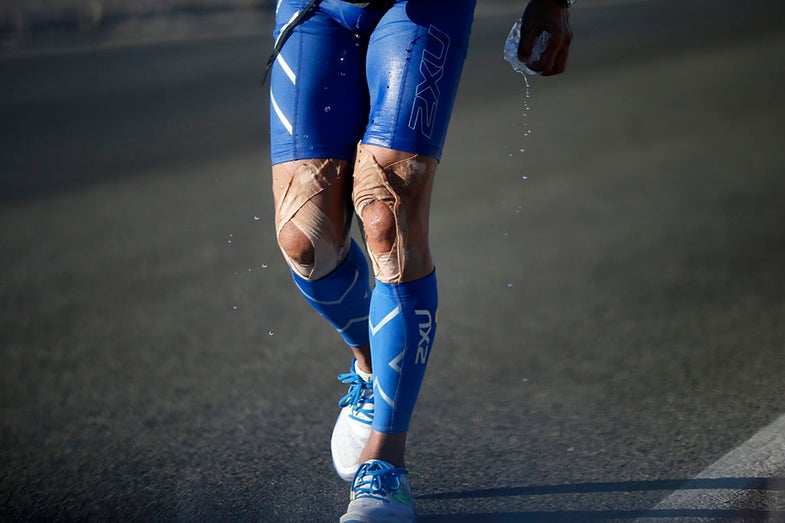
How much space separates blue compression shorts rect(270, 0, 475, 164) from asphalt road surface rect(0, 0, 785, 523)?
0.96 m

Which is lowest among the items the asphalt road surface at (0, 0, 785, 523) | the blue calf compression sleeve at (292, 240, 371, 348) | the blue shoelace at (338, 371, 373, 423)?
the asphalt road surface at (0, 0, 785, 523)

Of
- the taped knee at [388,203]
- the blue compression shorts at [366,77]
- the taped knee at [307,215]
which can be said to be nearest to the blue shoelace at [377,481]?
the taped knee at [388,203]

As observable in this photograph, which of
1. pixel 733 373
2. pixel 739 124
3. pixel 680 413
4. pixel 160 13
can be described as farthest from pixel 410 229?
pixel 160 13

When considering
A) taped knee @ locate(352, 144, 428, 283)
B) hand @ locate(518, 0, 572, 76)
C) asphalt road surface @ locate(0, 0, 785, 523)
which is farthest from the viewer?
asphalt road surface @ locate(0, 0, 785, 523)

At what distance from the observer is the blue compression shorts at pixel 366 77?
8.13ft

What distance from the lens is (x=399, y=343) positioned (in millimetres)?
2533

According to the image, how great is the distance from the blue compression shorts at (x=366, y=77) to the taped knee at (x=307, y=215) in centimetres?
4

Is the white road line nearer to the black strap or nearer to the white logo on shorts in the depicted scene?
the white logo on shorts

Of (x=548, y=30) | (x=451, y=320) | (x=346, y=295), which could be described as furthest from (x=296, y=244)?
(x=451, y=320)

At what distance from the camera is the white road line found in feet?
8.36

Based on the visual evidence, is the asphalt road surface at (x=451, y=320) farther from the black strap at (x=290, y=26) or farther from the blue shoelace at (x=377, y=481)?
the black strap at (x=290, y=26)

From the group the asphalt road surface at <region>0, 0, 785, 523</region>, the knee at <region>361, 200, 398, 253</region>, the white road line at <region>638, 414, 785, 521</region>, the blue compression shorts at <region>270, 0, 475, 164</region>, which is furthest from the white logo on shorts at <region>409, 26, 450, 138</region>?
the white road line at <region>638, 414, 785, 521</region>

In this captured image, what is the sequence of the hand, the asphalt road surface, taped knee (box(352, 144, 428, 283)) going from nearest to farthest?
taped knee (box(352, 144, 428, 283)) < the hand < the asphalt road surface

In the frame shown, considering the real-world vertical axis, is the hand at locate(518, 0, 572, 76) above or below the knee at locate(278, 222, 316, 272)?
above
